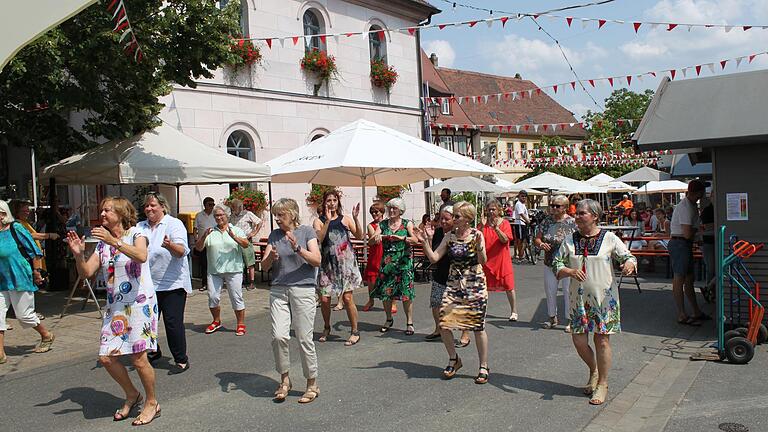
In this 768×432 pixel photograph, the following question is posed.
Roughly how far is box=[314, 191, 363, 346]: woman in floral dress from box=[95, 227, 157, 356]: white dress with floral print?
3014 mm

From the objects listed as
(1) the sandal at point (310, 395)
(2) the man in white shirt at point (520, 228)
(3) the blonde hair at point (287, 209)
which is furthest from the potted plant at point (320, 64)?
(1) the sandal at point (310, 395)

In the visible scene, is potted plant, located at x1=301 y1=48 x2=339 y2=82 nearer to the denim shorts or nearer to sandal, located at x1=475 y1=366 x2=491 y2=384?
the denim shorts

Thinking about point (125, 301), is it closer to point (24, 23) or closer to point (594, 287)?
point (24, 23)

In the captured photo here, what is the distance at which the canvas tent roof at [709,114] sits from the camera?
24.3 feet

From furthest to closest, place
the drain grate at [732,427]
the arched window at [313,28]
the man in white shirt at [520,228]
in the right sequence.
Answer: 1. the arched window at [313,28]
2. the man in white shirt at [520,228]
3. the drain grate at [732,427]

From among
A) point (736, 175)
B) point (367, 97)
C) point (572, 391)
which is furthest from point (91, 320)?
point (367, 97)

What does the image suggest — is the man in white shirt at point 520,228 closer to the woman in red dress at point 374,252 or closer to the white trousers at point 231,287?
the woman in red dress at point 374,252

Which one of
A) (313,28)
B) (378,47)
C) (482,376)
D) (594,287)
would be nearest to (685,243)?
(594,287)

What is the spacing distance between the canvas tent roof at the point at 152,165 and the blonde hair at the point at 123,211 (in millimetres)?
5841

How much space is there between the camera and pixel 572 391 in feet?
18.8

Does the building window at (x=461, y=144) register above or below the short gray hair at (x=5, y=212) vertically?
above

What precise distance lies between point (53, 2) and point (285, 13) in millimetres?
15858

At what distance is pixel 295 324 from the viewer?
565 cm

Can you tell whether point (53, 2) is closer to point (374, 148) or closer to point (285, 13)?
point (374, 148)
